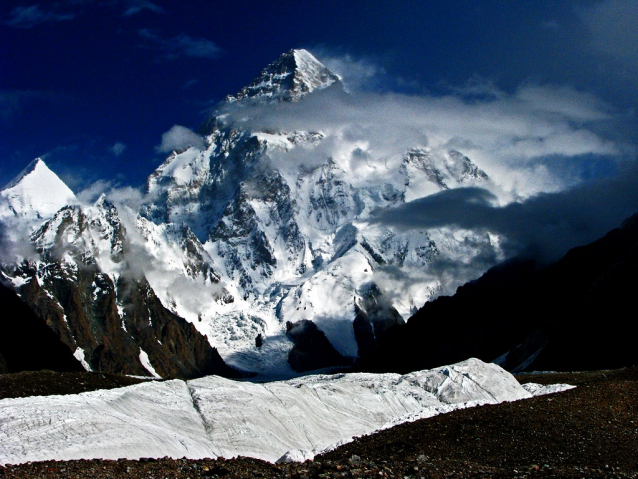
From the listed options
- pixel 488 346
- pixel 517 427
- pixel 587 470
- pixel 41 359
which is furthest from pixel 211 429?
pixel 41 359

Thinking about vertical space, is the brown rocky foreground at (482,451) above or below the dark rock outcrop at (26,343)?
above

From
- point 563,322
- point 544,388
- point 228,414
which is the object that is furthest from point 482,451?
point 563,322

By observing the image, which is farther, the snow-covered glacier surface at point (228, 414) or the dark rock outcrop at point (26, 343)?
the dark rock outcrop at point (26, 343)

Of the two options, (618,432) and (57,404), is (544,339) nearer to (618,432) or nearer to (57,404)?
(618,432)

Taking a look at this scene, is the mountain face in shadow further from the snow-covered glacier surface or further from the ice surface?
the snow-covered glacier surface

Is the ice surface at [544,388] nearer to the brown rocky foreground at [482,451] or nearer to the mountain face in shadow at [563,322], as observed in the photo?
the brown rocky foreground at [482,451]

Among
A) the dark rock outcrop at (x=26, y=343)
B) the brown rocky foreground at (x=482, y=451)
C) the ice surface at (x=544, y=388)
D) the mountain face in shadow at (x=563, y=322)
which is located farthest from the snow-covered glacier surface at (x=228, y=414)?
the dark rock outcrop at (x=26, y=343)
